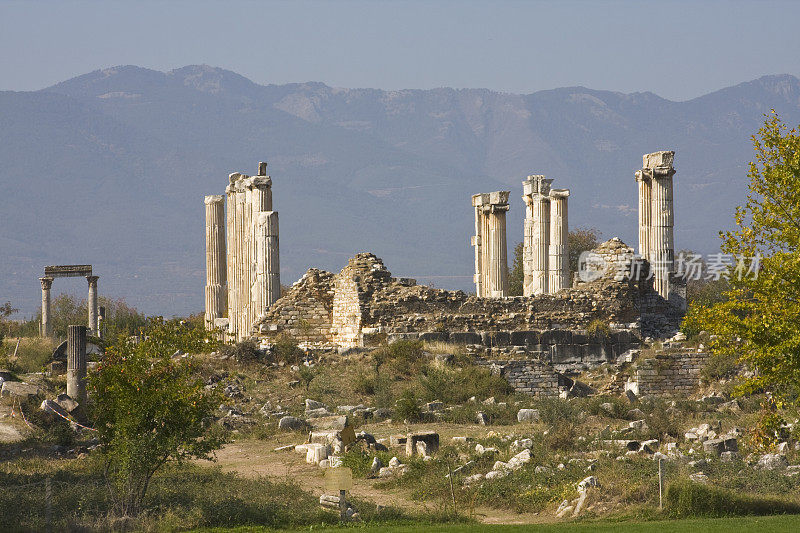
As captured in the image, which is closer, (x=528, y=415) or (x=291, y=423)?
(x=291, y=423)

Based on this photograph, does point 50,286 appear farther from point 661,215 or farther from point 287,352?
point 661,215

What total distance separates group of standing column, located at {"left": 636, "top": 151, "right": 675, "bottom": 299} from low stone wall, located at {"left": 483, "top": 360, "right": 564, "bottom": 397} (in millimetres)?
8226

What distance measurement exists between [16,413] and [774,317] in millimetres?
17277

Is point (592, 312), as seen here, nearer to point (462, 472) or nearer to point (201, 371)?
point (201, 371)

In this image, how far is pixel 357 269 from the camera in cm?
3650

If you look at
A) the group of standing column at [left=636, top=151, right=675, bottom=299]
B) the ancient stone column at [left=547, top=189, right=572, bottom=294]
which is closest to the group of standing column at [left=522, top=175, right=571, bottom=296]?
the ancient stone column at [left=547, top=189, right=572, bottom=294]

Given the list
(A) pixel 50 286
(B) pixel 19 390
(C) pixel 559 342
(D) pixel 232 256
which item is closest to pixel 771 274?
(B) pixel 19 390

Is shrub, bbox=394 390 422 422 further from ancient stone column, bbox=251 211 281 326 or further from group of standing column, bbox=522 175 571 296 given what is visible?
group of standing column, bbox=522 175 571 296

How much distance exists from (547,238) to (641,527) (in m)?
27.6

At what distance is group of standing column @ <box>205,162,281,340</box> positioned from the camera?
38.0 metres

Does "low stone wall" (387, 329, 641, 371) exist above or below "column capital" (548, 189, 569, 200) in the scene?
below

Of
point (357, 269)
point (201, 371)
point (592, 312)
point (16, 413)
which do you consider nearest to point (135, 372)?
point (16, 413)

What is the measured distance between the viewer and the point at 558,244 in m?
42.6

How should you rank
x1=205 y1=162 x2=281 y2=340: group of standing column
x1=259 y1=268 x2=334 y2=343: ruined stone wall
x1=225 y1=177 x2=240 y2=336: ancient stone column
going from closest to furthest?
x1=259 y1=268 x2=334 y2=343: ruined stone wall < x1=205 y1=162 x2=281 y2=340: group of standing column < x1=225 y1=177 x2=240 y2=336: ancient stone column
